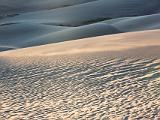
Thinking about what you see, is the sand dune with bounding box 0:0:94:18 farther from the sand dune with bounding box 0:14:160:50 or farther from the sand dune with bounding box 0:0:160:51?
the sand dune with bounding box 0:14:160:50

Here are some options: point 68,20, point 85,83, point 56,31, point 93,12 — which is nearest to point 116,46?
point 85,83

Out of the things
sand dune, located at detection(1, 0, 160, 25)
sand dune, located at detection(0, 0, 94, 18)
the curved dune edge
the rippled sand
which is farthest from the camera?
sand dune, located at detection(0, 0, 94, 18)

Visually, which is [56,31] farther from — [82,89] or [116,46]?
[82,89]

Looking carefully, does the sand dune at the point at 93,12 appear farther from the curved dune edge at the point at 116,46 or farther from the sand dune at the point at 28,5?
the curved dune edge at the point at 116,46

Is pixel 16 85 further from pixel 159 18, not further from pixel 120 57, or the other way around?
pixel 159 18

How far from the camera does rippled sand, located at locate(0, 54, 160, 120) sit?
97cm

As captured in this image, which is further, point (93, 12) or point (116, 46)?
point (93, 12)

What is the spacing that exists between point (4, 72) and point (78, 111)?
0.56 m

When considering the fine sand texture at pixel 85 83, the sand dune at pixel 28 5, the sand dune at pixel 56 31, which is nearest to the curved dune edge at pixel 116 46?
the fine sand texture at pixel 85 83

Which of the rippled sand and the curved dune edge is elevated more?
the curved dune edge

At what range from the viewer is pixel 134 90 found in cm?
108

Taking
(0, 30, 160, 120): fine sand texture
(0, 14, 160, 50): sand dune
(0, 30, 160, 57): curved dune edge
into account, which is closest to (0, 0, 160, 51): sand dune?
(0, 14, 160, 50): sand dune

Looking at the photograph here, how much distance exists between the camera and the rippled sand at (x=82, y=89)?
97cm

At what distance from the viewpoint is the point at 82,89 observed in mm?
1158
